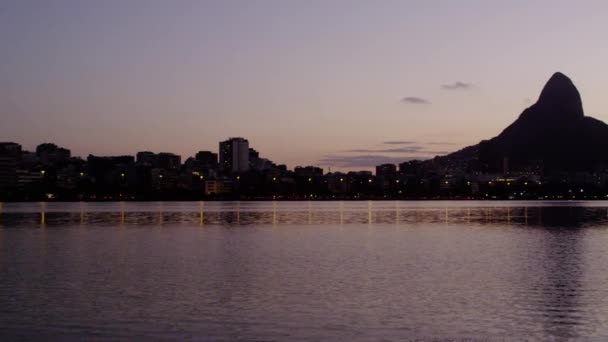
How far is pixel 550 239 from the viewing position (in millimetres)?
69438

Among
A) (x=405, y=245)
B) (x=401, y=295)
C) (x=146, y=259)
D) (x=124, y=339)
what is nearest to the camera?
(x=124, y=339)

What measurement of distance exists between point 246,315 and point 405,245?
3661cm

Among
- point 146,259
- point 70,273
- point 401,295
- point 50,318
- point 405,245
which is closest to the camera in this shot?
point 50,318

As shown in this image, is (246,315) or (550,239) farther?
(550,239)

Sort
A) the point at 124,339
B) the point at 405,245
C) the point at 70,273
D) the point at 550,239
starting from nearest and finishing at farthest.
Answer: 1. the point at 124,339
2. the point at 70,273
3. the point at 405,245
4. the point at 550,239

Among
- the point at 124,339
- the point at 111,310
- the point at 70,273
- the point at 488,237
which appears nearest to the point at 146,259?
the point at 70,273

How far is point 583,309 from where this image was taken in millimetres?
28391

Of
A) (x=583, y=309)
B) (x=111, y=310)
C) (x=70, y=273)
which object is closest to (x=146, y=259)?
(x=70, y=273)

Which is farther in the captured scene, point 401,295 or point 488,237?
point 488,237

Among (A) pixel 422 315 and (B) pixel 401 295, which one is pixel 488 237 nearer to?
(B) pixel 401 295

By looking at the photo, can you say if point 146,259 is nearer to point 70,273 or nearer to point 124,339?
point 70,273

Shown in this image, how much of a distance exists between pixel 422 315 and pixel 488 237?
156 ft

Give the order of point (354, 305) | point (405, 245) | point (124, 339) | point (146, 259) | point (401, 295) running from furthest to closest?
point (405, 245) < point (146, 259) < point (401, 295) < point (354, 305) < point (124, 339)

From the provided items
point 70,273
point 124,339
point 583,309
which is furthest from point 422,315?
point 70,273
